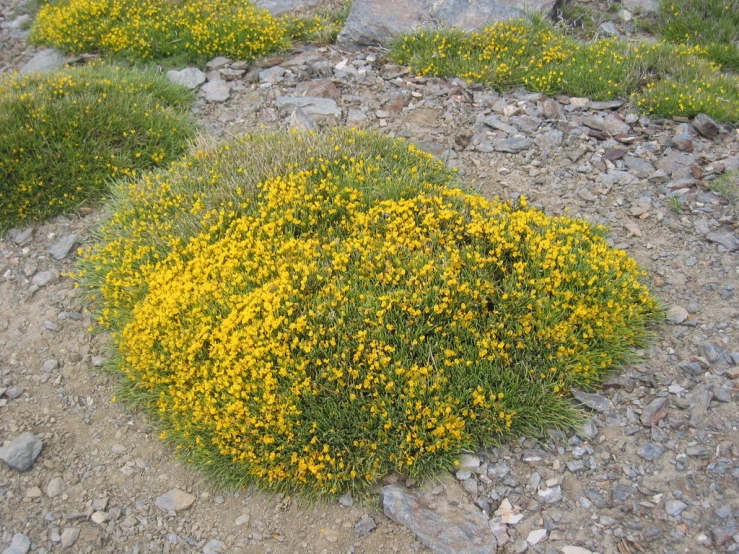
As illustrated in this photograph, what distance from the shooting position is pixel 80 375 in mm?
5898

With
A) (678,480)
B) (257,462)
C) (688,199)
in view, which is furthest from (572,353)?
(688,199)

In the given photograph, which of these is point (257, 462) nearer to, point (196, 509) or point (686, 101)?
point (196, 509)

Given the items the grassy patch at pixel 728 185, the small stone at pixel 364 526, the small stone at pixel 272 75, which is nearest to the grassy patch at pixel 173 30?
the small stone at pixel 272 75

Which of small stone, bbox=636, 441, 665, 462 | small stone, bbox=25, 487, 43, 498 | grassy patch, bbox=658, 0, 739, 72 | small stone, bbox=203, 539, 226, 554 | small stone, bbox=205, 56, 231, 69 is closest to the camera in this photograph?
small stone, bbox=203, 539, 226, 554

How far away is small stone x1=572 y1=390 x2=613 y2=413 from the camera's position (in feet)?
16.7

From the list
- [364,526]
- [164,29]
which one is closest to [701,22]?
[164,29]

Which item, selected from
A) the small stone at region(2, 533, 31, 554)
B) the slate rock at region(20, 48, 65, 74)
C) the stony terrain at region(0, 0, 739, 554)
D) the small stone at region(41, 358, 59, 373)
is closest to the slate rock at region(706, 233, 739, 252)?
the stony terrain at region(0, 0, 739, 554)

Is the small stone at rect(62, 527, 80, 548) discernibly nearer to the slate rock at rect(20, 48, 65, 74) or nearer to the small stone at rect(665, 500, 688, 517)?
the small stone at rect(665, 500, 688, 517)

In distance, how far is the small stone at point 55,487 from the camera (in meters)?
4.96

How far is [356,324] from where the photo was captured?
513cm

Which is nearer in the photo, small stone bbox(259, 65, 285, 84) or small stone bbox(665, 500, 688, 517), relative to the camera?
small stone bbox(665, 500, 688, 517)

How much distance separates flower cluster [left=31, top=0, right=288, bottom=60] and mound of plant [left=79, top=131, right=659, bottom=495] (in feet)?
15.4

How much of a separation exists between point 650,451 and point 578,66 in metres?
5.96

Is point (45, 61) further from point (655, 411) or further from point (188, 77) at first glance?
point (655, 411)
